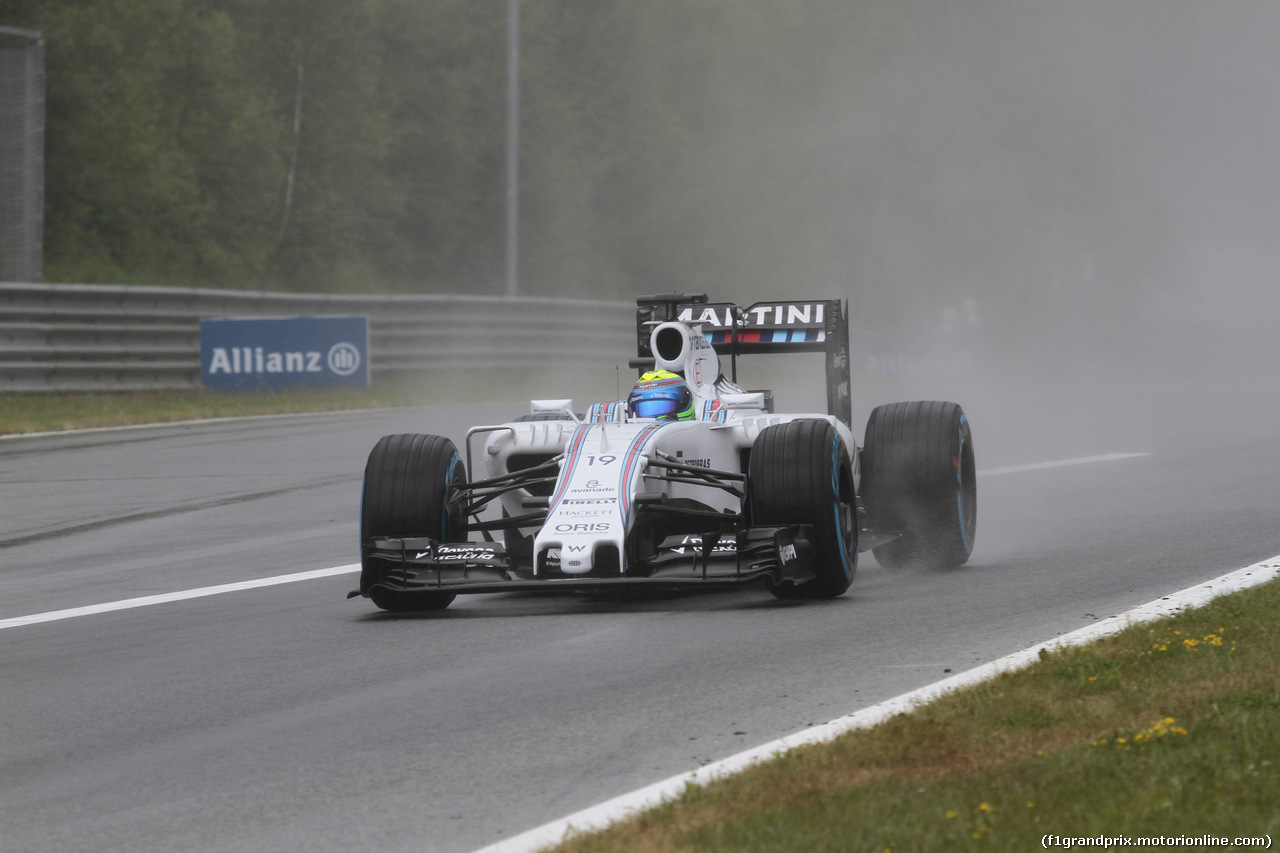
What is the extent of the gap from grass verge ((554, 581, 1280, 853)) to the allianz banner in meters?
18.2

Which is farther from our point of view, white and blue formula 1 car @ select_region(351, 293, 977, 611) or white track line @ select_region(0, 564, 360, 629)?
white track line @ select_region(0, 564, 360, 629)

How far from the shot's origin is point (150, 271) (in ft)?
116

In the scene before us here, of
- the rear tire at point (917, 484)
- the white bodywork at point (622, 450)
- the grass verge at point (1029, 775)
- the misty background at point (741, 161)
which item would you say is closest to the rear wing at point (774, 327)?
the white bodywork at point (622, 450)

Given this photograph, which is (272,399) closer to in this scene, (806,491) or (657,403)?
(657,403)

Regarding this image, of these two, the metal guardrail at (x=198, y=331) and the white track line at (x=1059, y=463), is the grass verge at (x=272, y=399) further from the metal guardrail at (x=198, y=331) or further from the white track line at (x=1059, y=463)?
the white track line at (x=1059, y=463)

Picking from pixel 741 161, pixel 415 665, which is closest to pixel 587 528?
pixel 415 665

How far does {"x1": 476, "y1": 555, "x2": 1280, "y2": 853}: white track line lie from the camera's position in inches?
171

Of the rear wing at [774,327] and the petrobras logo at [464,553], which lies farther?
the rear wing at [774,327]

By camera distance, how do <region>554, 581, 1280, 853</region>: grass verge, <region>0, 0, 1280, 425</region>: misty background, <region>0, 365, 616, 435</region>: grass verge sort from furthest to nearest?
<region>0, 0, 1280, 425</region>: misty background
<region>0, 365, 616, 435</region>: grass verge
<region>554, 581, 1280, 853</region>: grass verge

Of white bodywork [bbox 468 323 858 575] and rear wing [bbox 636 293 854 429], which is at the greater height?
rear wing [bbox 636 293 854 429]

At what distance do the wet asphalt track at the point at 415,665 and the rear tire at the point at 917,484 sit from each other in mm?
A: 178

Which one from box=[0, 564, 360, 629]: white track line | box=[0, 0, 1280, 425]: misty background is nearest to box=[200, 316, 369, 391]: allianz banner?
box=[0, 0, 1280, 425]: misty background

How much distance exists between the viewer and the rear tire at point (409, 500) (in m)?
8.18

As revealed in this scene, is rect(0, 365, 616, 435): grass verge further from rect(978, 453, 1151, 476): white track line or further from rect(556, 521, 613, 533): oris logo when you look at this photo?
rect(556, 521, 613, 533): oris logo
